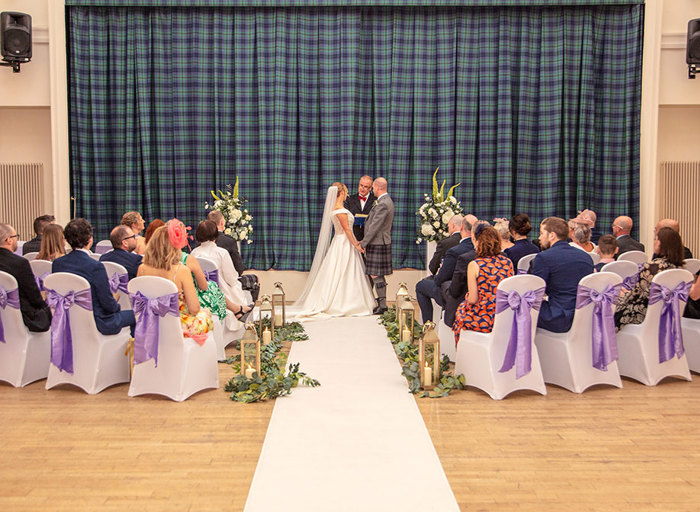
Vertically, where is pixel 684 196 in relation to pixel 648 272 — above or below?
above

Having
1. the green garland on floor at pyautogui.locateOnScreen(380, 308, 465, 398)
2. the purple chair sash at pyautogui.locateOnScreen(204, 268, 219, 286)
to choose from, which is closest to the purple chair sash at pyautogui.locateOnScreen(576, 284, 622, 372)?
the green garland on floor at pyautogui.locateOnScreen(380, 308, 465, 398)

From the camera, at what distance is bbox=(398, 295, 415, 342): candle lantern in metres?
6.85

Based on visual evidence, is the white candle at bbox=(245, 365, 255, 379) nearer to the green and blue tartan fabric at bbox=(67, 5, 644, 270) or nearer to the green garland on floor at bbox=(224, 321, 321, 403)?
the green garland on floor at bbox=(224, 321, 321, 403)

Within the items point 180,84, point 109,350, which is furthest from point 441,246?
point 180,84

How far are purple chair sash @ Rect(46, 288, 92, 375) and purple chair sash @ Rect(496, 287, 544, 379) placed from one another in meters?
2.94

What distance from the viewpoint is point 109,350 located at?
211 inches

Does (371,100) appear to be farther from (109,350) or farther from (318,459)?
(318,459)

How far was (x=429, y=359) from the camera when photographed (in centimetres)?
555

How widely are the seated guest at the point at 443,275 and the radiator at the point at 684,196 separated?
4.83m

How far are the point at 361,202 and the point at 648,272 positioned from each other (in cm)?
444

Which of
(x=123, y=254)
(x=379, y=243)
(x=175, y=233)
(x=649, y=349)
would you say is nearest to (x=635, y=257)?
(x=649, y=349)

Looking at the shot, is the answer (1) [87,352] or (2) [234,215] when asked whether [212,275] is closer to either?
(1) [87,352]

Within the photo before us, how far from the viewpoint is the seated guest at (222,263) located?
666 cm

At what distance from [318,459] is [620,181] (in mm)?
7606
